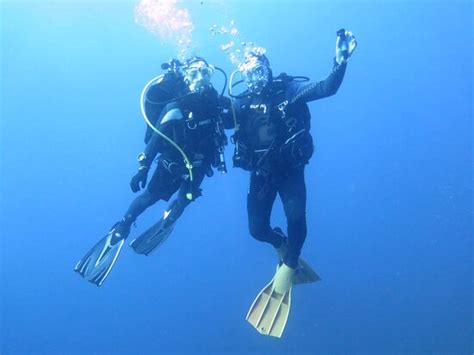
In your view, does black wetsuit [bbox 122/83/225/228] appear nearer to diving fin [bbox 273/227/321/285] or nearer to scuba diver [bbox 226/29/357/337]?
scuba diver [bbox 226/29/357/337]

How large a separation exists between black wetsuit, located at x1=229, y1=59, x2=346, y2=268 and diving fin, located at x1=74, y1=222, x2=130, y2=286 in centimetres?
227

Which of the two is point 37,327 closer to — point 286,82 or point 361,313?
point 361,313

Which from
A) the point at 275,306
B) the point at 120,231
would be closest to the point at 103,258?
the point at 120,231

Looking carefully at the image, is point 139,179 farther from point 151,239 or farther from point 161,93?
point 151,239

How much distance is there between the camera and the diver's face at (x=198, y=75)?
18.0ft

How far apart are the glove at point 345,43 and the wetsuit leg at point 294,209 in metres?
1.73

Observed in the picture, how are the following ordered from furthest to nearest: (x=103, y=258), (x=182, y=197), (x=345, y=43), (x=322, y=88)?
(x=103, y=258), (x=182, y=197), (x=322, y=88), (x=345, y=43)

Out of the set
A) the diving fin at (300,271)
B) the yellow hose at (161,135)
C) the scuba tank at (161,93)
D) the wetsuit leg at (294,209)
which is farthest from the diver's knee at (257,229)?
the scuba tank at (161,93)

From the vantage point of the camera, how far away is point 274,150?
5.60 m

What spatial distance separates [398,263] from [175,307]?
12.0m

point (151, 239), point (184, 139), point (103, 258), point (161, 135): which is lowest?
point (103, 258)

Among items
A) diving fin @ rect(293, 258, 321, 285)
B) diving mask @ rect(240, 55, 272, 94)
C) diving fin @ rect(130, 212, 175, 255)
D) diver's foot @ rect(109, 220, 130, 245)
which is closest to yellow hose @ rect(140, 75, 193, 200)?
diving mask @ rect(240, 55, 272, 94)

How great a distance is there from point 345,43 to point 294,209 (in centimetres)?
214

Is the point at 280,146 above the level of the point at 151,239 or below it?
above
